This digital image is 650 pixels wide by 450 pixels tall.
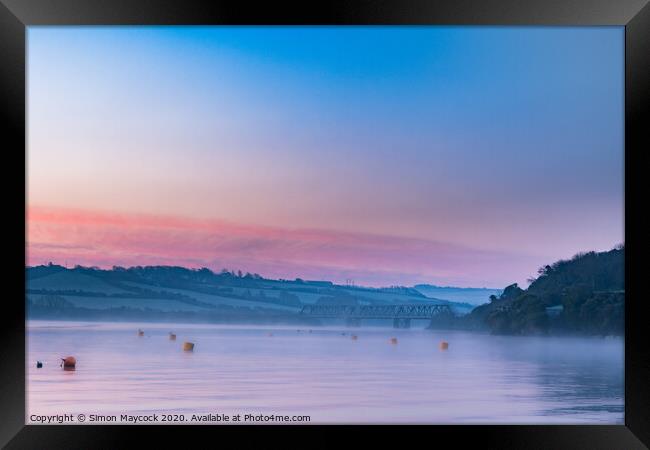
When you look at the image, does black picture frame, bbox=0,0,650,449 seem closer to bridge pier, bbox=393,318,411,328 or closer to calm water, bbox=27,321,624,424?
calm water, bbox=27,321,624,424

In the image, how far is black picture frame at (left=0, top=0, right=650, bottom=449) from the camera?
358cm

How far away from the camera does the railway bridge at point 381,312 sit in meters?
18.8

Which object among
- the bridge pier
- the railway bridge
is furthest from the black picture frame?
the bridge pier

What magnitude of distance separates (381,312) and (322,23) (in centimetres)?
1610

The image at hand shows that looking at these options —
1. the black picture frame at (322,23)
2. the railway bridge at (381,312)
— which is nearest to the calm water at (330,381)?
the railway bridge at (381,312)

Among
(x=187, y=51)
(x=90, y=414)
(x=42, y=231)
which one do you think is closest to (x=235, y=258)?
(x=42, y=231)

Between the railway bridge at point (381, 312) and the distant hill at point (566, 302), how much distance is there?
4.65 feet

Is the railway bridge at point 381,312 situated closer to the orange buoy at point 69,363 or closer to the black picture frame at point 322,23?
the orange buoy at point 69,363

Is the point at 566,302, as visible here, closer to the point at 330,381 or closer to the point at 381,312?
the point at 381,312

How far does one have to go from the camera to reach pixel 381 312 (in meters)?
19.5

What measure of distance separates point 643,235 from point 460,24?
1284 millimetres

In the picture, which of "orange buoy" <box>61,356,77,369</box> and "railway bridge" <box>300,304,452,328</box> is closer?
"orange buoy" <box>61,356,77,369</box>

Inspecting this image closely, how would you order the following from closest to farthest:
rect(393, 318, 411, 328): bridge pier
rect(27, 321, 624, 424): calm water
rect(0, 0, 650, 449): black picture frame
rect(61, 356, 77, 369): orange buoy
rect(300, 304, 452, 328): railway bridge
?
rect(0, 0, 650, 449): black picture frame → rect(27, 321, 624, 424): calm water → rect(61, 356, 77, 369): orange buoy → rect(300, 304, 452, 328): railway bridge → rect(393, 318, 411, 328): bridge pier

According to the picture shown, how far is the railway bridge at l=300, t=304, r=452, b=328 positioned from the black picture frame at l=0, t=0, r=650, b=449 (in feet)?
45.6
